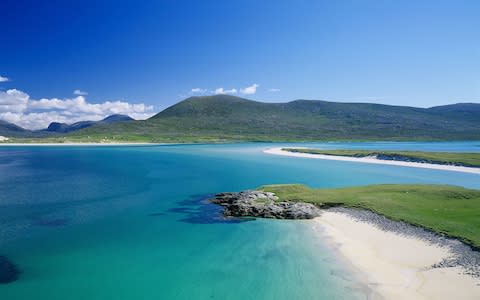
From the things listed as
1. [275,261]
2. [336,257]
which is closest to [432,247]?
[336,257]

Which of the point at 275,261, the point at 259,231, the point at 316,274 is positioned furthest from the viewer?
the point at 259,231

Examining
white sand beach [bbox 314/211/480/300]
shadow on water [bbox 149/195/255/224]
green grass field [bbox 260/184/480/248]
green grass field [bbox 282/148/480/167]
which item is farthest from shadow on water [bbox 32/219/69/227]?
green grass field [bbox 282/148/480/167]

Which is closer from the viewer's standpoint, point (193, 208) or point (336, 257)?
A: point (336, 257)

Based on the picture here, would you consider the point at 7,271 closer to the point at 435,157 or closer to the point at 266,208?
the point at 266,208

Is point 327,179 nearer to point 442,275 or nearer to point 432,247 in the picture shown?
point 432,247

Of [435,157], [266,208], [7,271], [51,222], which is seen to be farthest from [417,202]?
[435,157]

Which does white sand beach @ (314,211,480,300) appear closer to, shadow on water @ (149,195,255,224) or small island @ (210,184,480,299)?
small island @ (210,184,480,299)
